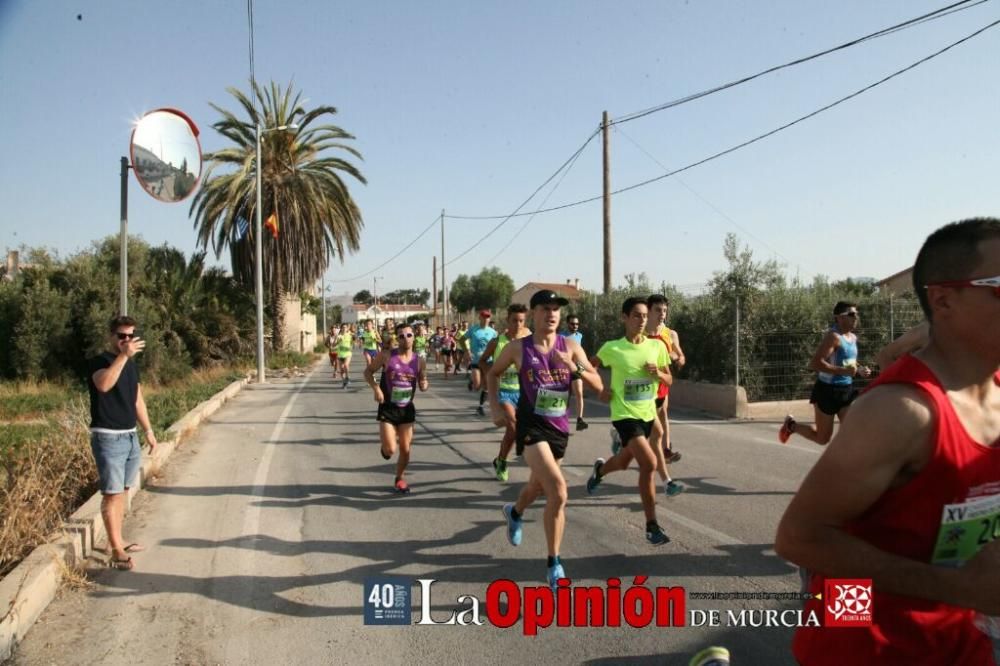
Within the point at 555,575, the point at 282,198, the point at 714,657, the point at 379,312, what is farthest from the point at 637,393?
the point at 379,312

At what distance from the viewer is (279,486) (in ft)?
25.2

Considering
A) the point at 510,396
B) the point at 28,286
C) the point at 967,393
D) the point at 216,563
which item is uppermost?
the point at 28,286

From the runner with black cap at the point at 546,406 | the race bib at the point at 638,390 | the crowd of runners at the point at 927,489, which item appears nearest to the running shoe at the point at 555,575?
the runner with black cap at the point at 546,406

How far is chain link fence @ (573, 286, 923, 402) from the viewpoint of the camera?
1388 cm

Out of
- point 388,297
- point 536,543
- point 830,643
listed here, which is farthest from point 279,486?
point 388,297

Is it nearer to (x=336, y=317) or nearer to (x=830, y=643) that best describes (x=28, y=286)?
(x=830, y=643)

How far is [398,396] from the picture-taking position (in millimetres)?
7387

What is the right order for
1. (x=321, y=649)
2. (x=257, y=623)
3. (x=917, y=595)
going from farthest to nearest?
(x=257, y=623), (x=321, y=649), (x=917, y=595)

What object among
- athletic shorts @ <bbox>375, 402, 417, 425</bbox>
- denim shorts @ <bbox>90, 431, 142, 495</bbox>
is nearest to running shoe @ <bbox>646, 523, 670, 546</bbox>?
athletic shorts @ <bbox>375, 402, 417, 425</bbox>

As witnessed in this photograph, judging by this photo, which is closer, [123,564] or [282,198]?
[123,564]

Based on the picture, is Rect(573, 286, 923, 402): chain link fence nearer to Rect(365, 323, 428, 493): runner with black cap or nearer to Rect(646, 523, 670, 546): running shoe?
Rect(365, 323, 428, 493): runner with black cap

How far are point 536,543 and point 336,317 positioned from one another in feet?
303

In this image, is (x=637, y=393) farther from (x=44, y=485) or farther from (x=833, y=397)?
(x=44, y=485)

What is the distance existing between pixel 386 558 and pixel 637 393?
2.37 metres
